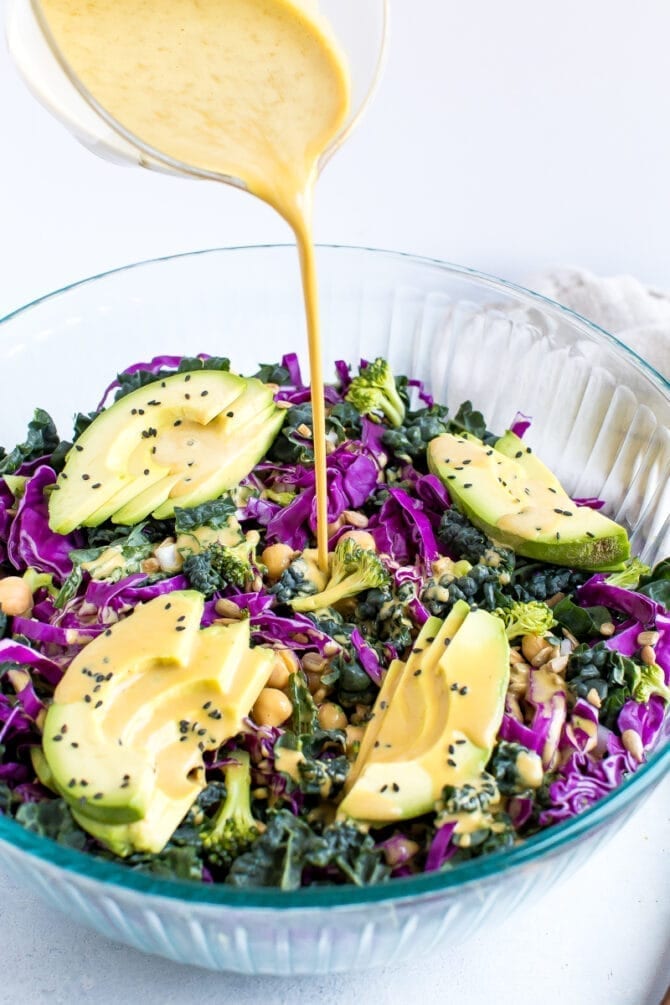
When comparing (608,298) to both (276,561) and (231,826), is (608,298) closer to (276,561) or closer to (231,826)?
(276,561)

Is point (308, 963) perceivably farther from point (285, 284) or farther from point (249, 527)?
point (285, 284)

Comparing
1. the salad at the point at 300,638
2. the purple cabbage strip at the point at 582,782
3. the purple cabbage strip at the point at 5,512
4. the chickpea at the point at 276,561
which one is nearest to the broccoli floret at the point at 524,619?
the salad at the point at 300,638

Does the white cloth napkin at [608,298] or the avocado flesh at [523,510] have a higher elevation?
the white cloth napkin at [608,298]

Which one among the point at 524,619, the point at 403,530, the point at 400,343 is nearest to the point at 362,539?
the point at 403,530

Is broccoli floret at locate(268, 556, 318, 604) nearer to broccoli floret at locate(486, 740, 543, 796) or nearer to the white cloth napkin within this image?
broccoli floret at locate(486, 740, 543, 796)

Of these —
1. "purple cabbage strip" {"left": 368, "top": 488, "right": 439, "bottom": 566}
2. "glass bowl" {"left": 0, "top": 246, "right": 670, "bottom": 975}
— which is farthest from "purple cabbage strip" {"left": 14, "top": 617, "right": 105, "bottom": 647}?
"glass bowl" {"left": 0, "top": 246, "right": 670, "bottom": 975}

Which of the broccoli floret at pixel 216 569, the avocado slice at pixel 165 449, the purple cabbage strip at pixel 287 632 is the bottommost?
the purple cabbage strip at pixel 287 632

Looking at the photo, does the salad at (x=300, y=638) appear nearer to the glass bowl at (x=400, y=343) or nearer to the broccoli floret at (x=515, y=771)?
the broccoli floret at (x=515, y=771)

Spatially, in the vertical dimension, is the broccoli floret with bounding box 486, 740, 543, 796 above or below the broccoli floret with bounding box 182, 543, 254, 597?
below
